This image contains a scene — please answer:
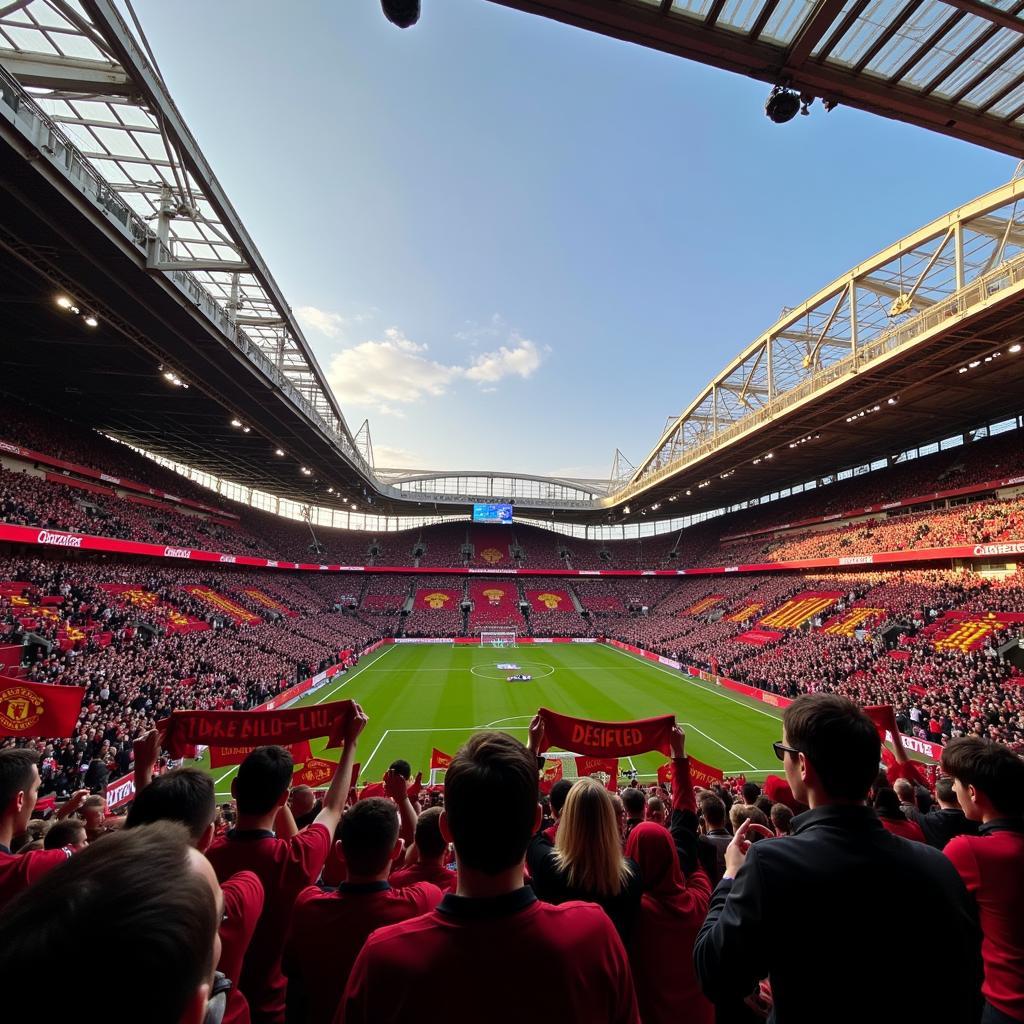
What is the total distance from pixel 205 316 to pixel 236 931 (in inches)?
827

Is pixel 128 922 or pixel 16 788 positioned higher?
pixel 128 922

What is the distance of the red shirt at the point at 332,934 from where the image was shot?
7.92 ft

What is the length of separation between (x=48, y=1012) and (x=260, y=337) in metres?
30.2

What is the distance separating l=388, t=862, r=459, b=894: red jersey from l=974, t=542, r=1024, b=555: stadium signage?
1218 inches

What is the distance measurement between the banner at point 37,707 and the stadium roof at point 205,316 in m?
10.1

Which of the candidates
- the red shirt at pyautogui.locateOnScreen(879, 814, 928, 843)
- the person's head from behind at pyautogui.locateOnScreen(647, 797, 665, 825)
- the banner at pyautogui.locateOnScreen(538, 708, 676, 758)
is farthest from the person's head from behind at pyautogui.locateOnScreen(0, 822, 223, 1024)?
the person's head from behind at pyautogui.locateOnScreen(647, 797, 665, 825)

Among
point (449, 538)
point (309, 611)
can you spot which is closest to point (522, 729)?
point (309, 611)

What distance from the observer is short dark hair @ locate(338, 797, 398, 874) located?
2.53m

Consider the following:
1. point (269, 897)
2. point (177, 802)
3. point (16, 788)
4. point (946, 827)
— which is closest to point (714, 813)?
point (946, 827)

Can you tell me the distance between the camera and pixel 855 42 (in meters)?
5.98

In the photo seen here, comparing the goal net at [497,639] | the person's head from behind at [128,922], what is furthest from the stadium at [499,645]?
the goal net at [497,639]

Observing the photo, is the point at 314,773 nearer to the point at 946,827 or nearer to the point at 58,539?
the point at 946,827

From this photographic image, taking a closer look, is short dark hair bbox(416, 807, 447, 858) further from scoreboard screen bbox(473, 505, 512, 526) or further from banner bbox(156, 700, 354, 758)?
scoreboard screen bbox(473, 505, 512, 526)

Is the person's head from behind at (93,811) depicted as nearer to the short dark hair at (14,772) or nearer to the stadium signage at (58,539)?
the short dark hair at (14,772)
